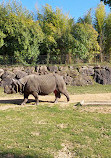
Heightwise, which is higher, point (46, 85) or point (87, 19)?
point (87, 19)

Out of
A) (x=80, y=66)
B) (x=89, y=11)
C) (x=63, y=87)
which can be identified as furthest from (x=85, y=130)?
(x=89, y=11)

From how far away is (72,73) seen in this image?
70.3ft

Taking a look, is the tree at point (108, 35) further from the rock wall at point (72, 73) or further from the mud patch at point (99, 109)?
the mud patch at point (99, 109)

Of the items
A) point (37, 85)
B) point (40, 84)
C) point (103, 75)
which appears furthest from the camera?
point (103, 75)

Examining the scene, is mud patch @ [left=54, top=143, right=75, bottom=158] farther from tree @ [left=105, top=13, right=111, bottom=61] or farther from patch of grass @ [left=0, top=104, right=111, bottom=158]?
tree @ [left=105, top=13, right=111, bottom=61]

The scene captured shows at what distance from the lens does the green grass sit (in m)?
5.08

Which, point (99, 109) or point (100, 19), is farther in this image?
point (100, 19)

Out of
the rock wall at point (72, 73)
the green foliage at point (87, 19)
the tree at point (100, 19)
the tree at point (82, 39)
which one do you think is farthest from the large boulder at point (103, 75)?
the green foliage at point (87, 19)

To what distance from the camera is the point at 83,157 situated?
4836 mm

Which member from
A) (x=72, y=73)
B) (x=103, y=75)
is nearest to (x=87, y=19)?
(x=103, y=75)

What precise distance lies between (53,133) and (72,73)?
15.5m

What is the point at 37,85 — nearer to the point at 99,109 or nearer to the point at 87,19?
the point at 99,109

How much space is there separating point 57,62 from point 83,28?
18.9 ft

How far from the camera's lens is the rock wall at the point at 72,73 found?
19848mm
